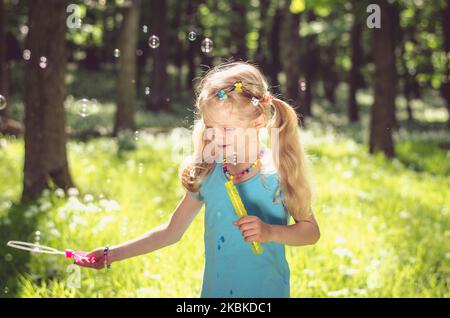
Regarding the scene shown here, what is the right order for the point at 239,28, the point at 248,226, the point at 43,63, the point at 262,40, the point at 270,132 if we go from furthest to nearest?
1. the point at 262,40
2. the point at 239,28
3. the point at 43,63
4. the point at 270,132
5. the point at 248,226

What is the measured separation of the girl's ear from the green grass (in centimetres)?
35

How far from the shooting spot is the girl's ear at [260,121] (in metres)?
2.59

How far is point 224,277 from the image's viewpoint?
101 inches

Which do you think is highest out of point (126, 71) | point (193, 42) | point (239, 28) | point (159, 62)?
point (239, 28)

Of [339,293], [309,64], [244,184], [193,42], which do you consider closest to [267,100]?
[244,184]

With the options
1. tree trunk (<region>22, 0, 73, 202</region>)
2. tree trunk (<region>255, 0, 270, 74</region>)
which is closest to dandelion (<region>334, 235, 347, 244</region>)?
tree trunk (<region>22, 0, 73, 202</region>)

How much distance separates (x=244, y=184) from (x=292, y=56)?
13.8m

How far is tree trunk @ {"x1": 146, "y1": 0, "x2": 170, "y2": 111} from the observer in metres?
25.1

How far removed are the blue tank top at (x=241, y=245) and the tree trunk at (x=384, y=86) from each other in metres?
10.9

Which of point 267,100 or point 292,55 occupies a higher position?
point 292,55

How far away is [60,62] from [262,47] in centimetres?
3508

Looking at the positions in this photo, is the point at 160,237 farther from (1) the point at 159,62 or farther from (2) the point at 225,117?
(1) the point at 159,62

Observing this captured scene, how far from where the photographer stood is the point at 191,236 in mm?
5395
